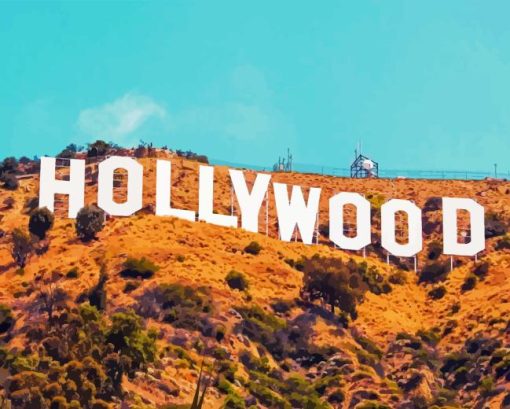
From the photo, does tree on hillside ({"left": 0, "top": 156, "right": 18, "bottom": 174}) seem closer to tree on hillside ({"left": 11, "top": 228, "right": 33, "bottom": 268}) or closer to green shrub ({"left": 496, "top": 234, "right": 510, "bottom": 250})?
tree on hillside ({"left": 11, "top": 228, "right": 33, "bottom": 268})

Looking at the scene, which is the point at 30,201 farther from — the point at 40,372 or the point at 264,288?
the point at 40,372

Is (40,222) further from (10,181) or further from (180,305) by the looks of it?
(10,181)

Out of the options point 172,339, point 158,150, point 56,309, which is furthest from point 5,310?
point 158,150

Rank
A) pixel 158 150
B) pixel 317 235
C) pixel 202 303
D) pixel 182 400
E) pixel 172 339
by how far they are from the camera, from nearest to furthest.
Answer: pixel 182 400 → pixel 172 339 → pixel 202 303 → pixel 317 235 → pixel 158 150

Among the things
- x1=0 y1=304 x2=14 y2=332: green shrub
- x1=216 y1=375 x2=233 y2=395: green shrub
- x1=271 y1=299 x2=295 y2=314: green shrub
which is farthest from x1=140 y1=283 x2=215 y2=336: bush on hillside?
x1=0 y1=304 x2=14 y2=332: green shrub

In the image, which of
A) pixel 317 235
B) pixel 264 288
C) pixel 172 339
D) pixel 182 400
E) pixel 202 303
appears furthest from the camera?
pixel 317 235

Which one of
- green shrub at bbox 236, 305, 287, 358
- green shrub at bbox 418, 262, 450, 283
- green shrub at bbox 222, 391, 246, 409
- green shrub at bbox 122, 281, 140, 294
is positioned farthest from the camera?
green shrub at bbox 418, 262, 450, 283

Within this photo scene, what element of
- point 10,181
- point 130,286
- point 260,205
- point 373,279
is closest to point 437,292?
point 373,279
